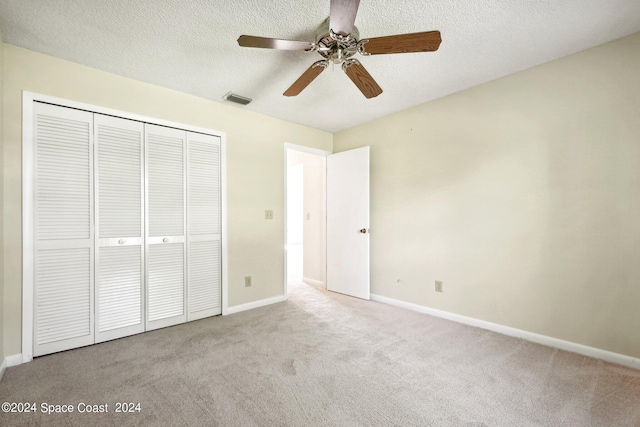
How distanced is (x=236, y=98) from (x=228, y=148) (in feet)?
1.90

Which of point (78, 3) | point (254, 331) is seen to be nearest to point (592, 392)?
point (254, 331)

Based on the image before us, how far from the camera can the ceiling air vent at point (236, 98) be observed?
2.96 meters

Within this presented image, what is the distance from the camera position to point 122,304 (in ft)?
8.36

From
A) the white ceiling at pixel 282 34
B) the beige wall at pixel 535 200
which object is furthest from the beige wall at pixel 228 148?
the beige wall at pixel 535 200

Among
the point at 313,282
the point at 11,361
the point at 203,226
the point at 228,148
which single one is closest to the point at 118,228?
the point at 203,226

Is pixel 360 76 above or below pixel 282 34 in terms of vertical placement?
below

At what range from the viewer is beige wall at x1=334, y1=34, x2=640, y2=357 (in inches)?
82.2

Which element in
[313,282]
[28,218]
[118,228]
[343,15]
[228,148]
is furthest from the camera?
[313,282]

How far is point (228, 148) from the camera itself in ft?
10.7

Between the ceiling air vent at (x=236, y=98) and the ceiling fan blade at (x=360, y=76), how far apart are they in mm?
1452

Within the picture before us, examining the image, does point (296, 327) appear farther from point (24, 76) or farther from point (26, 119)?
point (24, 76)

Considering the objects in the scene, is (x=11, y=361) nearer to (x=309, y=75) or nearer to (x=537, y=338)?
(x=309, y=75)

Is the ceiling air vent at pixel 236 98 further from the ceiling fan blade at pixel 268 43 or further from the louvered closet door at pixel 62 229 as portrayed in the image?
the ceiling fan blade at pixel 268 43

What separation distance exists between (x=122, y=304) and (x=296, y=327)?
166 centimetres
